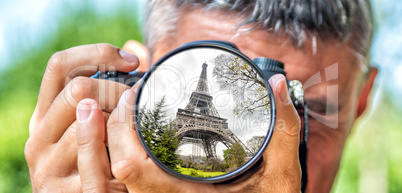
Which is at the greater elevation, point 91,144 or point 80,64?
point 80,64

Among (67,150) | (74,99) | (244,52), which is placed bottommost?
(67,150)

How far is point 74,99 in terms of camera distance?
57 cm

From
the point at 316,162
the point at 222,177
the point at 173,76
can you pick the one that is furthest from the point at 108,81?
the point at 316,162

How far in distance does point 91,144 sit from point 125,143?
83 mm

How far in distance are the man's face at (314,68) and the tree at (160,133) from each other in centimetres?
34

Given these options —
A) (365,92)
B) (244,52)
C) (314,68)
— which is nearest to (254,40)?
(244,52)

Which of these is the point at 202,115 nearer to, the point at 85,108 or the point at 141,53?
the point at 85,108

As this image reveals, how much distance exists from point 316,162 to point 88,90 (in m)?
0.61

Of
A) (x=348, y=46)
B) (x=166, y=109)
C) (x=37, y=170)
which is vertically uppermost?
(x=348, y=46)

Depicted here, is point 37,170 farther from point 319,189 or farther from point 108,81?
point 319,189

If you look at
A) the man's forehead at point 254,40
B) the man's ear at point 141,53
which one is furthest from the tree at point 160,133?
the man's ear at point 141,53

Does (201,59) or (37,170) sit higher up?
(201,59)

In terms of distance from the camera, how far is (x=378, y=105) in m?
2.87

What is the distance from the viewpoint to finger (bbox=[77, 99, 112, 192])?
528mm
